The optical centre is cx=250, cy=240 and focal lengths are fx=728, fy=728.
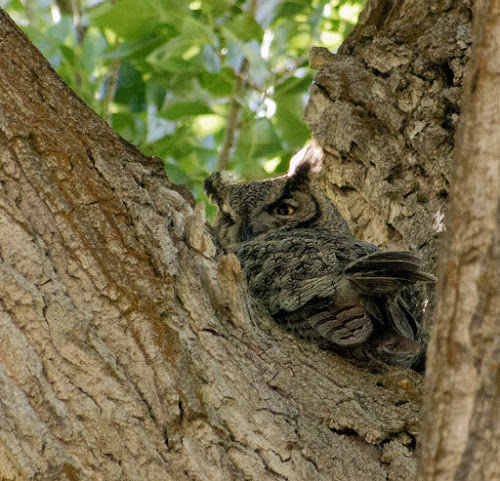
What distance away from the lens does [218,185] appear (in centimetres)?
296

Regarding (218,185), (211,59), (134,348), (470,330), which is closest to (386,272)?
(134,348)

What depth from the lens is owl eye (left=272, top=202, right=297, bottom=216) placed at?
277 cm

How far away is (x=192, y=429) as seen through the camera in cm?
122

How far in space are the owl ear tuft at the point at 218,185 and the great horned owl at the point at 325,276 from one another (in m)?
0.17

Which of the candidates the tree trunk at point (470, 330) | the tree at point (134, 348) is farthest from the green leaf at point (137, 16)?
the tree trunk at point (470, 330)

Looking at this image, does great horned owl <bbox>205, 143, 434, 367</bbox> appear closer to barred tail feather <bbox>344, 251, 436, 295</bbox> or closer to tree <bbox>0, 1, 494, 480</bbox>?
barred tail feather <bbox>344, 251, 436, 295</bbox>

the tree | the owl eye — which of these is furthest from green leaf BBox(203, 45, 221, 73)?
the tree

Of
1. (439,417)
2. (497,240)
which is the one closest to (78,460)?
(439,417)

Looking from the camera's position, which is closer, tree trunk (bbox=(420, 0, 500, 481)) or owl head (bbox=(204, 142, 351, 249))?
tree trunk (bbox=(420, 0, 500, 481))

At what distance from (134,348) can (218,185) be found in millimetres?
1737

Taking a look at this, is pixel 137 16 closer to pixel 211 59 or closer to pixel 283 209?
pixel 211 59

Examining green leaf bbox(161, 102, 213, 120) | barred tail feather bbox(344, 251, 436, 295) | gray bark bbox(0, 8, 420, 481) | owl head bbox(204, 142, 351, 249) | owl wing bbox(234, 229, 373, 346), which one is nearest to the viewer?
gray bark bbox(0, 8, 420, 481)

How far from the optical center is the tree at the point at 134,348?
1.18m

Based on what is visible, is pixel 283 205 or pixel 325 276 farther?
pixel 283 205
